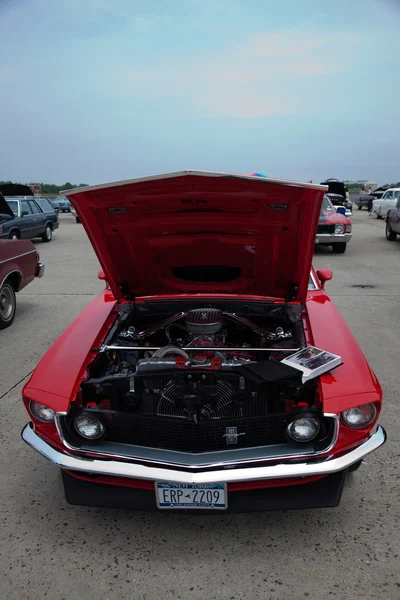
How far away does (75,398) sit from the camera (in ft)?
8.30

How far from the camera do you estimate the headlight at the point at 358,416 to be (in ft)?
7.63

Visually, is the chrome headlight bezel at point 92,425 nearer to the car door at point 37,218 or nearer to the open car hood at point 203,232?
the open car hood at point 203,232

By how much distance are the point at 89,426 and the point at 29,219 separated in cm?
Result: 1321

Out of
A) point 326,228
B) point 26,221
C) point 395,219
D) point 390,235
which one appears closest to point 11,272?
point 326,228

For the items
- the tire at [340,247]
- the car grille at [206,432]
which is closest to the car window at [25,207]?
the tire at [340,247]

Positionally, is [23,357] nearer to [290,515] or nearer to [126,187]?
[126,187]

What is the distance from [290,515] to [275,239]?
1.75m

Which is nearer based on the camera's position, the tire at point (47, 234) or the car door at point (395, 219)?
the car door at point (395, 219)

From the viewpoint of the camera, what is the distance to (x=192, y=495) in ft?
7.43

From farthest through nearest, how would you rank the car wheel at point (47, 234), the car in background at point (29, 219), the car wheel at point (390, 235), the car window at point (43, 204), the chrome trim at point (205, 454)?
the car wheel at point (47, 234), the car window at point (43, 204), the car wheel at point (390, 235), the car in background at point (29, 219), the chrome trim at point (205, 454)

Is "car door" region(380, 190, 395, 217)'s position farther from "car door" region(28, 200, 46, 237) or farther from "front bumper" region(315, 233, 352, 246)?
"car door" region(28, 200, 46, 237)

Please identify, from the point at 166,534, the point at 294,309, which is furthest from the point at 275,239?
the point at 166,534

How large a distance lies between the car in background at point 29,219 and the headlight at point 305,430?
11.6m

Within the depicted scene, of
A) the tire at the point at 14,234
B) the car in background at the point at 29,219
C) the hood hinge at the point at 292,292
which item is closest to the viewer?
the hood hinge at the point at 292,292
